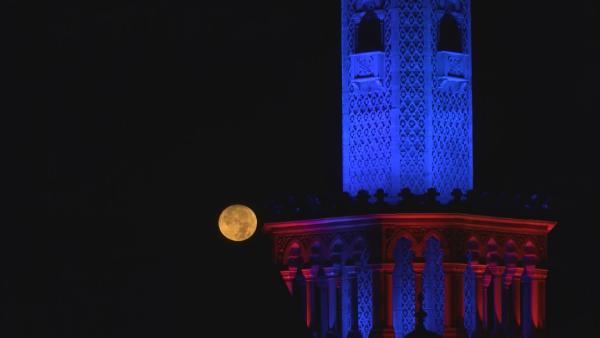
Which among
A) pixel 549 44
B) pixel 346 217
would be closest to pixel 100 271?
pixel 346 217

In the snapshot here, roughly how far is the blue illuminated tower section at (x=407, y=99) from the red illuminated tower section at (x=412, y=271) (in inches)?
23.8

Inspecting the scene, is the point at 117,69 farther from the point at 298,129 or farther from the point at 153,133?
the point at 298,129

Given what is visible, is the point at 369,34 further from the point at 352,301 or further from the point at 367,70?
the point at 352,301

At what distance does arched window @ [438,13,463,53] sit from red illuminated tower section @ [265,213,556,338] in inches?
77.3

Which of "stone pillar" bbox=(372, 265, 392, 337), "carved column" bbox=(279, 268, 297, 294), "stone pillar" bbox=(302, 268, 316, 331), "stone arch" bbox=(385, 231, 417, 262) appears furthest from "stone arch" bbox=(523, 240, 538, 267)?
"carved column" bbox=(279, 268, 297, 294)

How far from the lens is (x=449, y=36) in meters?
22.6

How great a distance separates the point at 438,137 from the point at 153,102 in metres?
4.93

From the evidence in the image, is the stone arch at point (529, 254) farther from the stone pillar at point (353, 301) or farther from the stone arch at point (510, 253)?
the stone pillar at point (353, 301)

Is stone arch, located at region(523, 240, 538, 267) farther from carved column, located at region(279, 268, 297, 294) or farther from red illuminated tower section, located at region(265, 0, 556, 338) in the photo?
carved column, located at region(279, 268, 297, 294)

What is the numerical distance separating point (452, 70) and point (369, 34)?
100 centimetres

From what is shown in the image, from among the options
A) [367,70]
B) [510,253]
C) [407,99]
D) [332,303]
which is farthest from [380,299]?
[367,70]

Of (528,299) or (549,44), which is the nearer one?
(528,299)

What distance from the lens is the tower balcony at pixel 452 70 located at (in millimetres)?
22328

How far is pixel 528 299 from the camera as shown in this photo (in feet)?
73.7
